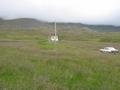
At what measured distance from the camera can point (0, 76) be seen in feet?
52.0

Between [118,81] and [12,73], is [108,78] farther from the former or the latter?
[12,73]

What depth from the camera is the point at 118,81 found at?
15414 millimetres

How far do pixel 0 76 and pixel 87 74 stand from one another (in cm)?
503

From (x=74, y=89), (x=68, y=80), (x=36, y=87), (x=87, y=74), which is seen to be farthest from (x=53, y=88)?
(x=87, y=74)

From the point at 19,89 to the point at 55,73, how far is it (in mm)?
6294

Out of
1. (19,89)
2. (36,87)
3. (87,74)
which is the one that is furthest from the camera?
(87,74)

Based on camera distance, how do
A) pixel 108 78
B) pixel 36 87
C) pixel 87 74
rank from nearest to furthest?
pixel 36 87
pixel 108 78
pixel 87 74

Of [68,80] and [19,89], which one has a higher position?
[19,89]

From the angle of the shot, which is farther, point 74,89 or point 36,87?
point 74,89

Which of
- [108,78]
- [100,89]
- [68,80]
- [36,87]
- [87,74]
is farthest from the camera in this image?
[87,74]

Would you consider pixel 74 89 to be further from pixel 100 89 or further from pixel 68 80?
pixel 68 80

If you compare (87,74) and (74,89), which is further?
(87,74)

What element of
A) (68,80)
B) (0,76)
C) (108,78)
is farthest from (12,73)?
(108,78)

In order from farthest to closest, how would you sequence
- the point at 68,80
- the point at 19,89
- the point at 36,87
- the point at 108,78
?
the point at 108,78 < the point at 68,80 < the point at 36,87 < the point at 19,89
